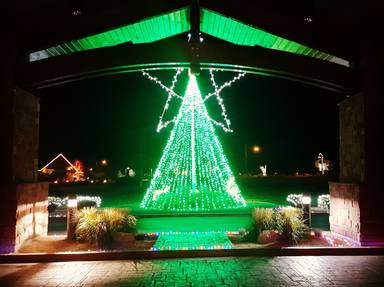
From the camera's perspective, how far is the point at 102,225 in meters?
9.56

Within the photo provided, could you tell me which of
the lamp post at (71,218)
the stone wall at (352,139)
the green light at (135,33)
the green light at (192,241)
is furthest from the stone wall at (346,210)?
the lamp post at (71,218)

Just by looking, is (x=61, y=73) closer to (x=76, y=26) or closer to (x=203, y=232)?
(x=76, y=26)

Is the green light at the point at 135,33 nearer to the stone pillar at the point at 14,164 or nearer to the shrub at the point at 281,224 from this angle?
the stone pillar at the point at 14,164

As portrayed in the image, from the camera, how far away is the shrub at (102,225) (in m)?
9.46

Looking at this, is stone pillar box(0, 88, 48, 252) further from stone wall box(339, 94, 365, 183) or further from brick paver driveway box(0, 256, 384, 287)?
stone wall box(339, 94, 365, 183)

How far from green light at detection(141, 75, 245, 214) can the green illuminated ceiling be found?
2.94 m

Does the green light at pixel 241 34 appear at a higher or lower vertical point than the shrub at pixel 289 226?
higher

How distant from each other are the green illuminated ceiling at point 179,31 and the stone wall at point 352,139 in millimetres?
1486

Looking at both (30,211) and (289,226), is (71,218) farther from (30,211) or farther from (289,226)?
(289,226)

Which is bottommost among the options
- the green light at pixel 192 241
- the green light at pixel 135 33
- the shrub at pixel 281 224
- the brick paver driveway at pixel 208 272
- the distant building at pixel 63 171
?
the brick paver driveway at pixel 208 272

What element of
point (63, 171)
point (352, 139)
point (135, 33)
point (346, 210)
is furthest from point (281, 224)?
point (63, 171)

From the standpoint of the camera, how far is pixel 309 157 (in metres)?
63.5

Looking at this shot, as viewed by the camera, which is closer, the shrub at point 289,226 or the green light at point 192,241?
the green light at point 192,241

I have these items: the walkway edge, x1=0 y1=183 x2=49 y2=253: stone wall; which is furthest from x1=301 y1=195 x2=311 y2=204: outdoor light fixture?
x1=0 y1=183 x2=49 y2=253: stone wall
